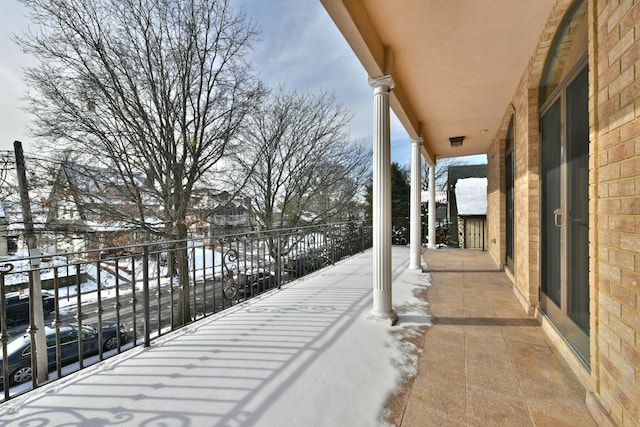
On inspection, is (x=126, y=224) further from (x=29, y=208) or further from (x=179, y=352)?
(x=179, y=352)

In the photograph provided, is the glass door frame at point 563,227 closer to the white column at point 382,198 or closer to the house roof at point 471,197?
the white column at point 382,198

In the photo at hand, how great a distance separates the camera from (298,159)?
35.4 feet

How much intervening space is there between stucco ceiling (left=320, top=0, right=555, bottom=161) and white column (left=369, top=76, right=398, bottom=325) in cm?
23

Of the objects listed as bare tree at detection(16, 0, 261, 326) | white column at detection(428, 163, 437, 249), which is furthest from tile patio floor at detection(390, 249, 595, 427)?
Answer: bare tree at detection(16, 0, 261, 326)

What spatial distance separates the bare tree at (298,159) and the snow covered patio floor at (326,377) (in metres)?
7.27

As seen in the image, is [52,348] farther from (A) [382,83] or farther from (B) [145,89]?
(A) [382,83]

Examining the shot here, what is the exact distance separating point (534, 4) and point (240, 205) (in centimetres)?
867

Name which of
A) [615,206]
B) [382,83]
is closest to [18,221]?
[382,83]

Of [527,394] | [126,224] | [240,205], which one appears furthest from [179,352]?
[240,205]

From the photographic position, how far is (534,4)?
219 cm

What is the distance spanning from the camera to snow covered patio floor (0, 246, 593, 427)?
1.51 m

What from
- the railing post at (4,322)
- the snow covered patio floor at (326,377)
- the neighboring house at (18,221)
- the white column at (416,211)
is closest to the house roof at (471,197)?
the white column at (416,211)

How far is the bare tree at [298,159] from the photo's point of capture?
9.88 meters

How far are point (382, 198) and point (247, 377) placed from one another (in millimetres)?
1887
